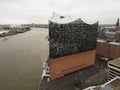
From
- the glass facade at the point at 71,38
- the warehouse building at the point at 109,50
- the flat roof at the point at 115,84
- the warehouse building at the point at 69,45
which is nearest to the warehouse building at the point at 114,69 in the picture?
the flat roof at the point at 115,84

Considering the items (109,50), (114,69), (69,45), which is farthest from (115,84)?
(109,50)

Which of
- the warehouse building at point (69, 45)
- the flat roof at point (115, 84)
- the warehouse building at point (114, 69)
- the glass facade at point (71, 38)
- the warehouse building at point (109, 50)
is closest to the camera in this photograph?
the flat roof at point (115, 84)

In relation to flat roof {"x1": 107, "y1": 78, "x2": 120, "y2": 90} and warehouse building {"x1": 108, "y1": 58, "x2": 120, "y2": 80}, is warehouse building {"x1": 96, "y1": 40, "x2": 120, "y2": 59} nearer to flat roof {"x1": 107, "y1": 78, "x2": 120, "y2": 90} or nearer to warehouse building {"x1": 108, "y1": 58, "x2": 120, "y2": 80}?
→ warehouse building {"x1": 108, "y1": 58, "x2": 120, "y2": 80}

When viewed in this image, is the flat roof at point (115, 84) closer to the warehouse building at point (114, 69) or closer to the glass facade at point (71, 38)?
the warehouse building at point (114, 69)

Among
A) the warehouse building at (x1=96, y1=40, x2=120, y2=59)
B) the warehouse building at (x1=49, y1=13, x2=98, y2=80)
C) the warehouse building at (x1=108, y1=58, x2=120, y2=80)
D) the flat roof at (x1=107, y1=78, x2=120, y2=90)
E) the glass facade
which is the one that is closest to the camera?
the flat roof at (x1=107, y1=78, x2=120, y2=90)

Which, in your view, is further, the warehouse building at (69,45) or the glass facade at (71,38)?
the warehouse building at (69,45)

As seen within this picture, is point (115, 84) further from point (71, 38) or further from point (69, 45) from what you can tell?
point (71, 38)

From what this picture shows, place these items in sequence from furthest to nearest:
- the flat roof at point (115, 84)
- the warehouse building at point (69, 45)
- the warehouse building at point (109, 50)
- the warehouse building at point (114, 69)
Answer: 1. the warehouse building at point (109, 50)
2. the warehouse building at point (69, 45)
3. the warehouse building at point (114, 69)
4. the flat roof at point (115, 84)

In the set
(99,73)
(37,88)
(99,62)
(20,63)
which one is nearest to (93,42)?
(99,73)

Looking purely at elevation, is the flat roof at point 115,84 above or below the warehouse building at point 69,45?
below

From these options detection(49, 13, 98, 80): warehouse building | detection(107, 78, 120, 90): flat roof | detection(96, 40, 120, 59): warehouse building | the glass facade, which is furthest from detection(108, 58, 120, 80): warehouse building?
detection(96, 40, 120, 59): warehouse building
